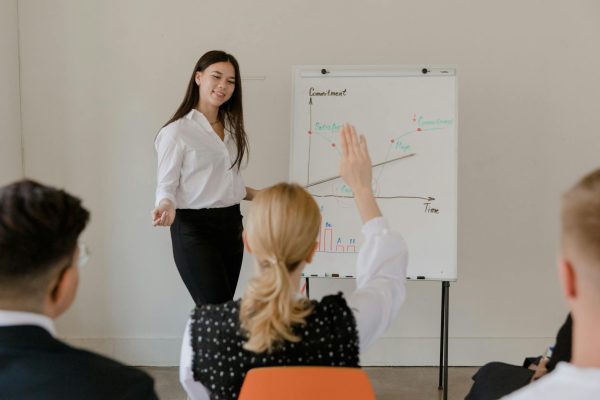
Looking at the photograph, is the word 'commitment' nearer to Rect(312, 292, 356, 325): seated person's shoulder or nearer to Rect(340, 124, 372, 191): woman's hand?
Rect(340, 124, 372, 191): woman's hand

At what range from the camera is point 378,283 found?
1485mm

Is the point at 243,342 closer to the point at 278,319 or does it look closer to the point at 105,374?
the point at 278,319

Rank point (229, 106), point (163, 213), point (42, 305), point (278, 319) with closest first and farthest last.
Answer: point (42, 305) → point (278, 319) → point (163, 213) → point (229, 106)

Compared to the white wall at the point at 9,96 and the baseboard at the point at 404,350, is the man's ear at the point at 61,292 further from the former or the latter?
the baseboard at the point at 404,350

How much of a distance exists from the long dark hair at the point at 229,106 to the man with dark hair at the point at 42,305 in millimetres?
1820

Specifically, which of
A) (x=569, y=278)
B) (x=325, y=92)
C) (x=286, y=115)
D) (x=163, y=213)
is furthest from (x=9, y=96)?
(x=569, y=278)

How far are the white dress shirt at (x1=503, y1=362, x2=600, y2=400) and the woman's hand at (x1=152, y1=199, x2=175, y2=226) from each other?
5.92ft

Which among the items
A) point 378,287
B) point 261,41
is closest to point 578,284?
point 378,287

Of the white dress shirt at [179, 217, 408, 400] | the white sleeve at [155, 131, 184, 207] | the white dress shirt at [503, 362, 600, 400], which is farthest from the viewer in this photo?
the white sleeve at [155, 131, 184, 207]

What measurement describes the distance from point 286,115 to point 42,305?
7.86 feet

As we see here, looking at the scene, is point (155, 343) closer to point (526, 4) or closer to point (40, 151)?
point (40, 151)

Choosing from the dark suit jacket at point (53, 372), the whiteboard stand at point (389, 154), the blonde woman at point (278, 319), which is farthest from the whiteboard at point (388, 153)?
the dark suit jacket at point (53, 372)

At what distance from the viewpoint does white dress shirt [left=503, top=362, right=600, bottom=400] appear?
0.88 m

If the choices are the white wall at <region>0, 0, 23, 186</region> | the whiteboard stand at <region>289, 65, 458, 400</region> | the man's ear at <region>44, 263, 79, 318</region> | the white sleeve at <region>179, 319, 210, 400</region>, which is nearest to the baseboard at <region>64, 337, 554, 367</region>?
the whiteboard stand at <region>289, 65, 458, 400</region>
